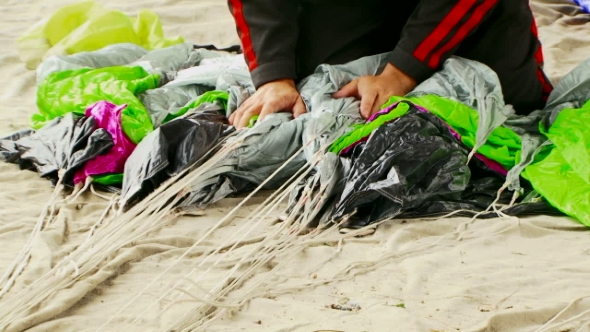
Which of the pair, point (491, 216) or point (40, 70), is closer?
point (491, 216)

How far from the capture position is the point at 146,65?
1837 millimetres

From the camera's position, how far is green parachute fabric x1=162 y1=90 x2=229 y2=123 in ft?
5.20

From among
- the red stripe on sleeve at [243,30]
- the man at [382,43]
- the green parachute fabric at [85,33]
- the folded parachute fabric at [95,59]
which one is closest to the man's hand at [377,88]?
the man at [382,43]

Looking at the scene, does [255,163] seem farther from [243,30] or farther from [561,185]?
[561,185]

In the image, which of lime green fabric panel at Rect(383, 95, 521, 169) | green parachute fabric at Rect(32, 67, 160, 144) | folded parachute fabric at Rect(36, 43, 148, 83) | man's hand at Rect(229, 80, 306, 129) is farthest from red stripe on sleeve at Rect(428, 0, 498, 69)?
folded parachute fabric at Rect(36, 43, 148, 83)

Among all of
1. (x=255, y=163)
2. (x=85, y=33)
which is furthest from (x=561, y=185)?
(x=85, y=33)

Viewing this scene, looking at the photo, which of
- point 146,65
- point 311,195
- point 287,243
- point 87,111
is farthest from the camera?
point 146,65

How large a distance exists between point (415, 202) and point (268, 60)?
48 centimetres

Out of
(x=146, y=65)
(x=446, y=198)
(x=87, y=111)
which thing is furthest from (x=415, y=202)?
(x=146, y=65)

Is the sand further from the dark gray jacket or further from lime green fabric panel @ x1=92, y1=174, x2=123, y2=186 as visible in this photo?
the dark gray jacket

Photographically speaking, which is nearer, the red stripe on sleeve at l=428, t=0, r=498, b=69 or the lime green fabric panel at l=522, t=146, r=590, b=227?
the lime green fabric panel at l=522, t=146, r=590, b=227

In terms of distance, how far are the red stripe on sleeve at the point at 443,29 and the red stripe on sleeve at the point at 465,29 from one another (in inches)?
0.6

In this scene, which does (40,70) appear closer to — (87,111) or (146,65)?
(146,65)

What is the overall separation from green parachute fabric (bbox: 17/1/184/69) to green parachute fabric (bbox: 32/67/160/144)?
30 centimetres
